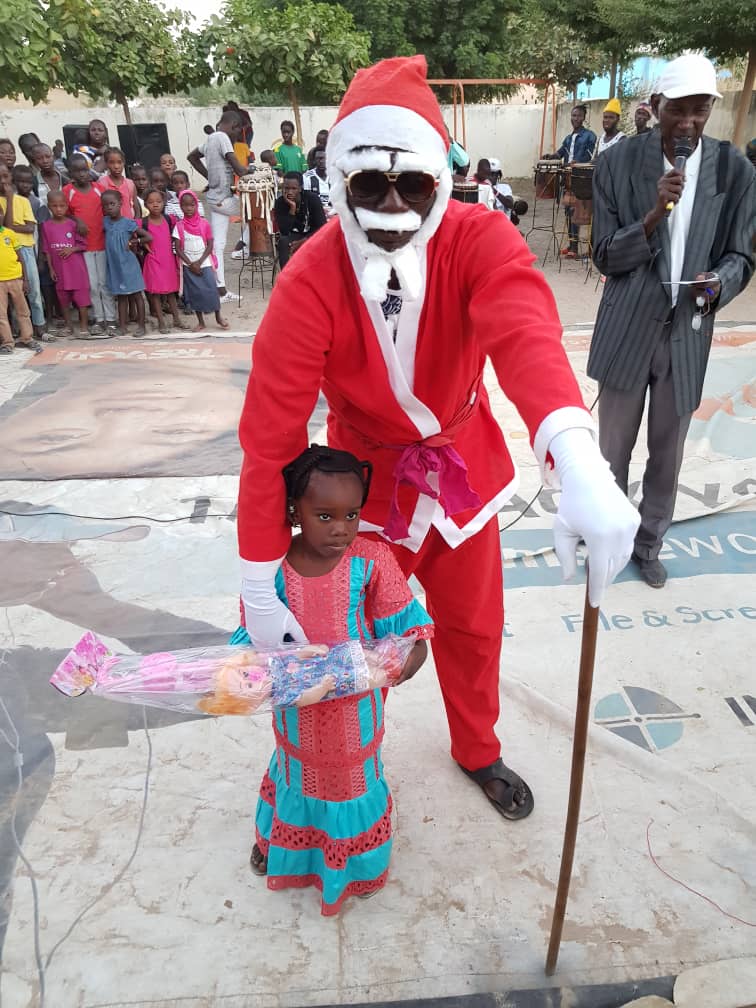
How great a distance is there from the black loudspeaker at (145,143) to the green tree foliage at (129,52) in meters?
0.65

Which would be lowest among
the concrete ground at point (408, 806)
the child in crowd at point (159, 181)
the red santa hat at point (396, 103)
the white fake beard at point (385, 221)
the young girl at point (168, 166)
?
the concrete ground at point (408, 806)

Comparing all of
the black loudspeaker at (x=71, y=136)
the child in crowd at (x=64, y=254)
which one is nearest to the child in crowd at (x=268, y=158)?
the black loudspeaker at (x=71, y=136)

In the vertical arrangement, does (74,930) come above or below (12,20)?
below

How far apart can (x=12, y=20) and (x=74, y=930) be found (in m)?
9.28

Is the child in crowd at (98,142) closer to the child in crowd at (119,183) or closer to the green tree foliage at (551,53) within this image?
the child in crowd at (119,183)

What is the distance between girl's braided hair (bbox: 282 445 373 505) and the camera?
156 cm

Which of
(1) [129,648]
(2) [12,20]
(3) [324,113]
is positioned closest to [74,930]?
(1) [129,648]

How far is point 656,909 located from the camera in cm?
179

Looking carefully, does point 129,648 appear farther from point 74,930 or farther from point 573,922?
point 573,922

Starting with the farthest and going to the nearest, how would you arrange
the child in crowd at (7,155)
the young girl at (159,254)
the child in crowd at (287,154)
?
the child in crowd at (287,154)
the young girl at (159,254)
the child in crowd at (7,155)

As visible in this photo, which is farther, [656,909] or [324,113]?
[324,113]

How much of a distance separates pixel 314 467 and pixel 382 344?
29 cm

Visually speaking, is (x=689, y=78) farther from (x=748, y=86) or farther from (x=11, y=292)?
(x=748, y=86)

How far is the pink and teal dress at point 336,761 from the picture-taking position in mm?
1668
